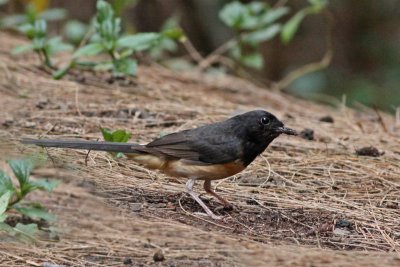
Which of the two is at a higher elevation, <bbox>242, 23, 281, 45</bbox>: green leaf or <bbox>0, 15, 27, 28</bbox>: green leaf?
<bbox>242, 23, 281, 45</bbox>: green leaf

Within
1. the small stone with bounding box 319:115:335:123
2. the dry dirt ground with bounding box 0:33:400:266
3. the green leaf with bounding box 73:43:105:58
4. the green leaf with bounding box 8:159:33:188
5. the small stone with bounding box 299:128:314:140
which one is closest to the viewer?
the dry dirt ground with bounding box 0:33:400:266

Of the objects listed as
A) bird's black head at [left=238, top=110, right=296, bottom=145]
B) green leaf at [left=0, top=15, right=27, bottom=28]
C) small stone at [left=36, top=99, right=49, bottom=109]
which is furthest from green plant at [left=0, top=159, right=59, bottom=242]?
green leaf at [left=0, top=15, right=27, bottom=28]

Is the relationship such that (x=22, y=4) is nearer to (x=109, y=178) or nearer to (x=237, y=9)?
(x=237, y=9)

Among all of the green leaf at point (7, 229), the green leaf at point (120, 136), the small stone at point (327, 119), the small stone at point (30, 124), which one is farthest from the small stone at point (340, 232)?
the small stone at point (327, 119)

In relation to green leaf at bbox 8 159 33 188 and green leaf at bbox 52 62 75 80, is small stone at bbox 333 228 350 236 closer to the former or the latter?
green leaf at bbox 8 159 33 188

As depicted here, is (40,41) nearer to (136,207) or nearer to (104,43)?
(104,43)

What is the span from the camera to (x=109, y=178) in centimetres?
604

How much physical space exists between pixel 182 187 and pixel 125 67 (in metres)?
2.54

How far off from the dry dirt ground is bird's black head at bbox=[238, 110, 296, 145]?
1.41 feet

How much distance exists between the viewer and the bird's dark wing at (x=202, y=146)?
5672mm

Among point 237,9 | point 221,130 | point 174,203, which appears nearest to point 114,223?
point 174,203

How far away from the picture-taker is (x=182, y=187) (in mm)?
6125

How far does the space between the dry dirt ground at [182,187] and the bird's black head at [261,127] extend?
431 millimetres

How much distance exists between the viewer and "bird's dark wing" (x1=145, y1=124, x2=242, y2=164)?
223 inches
